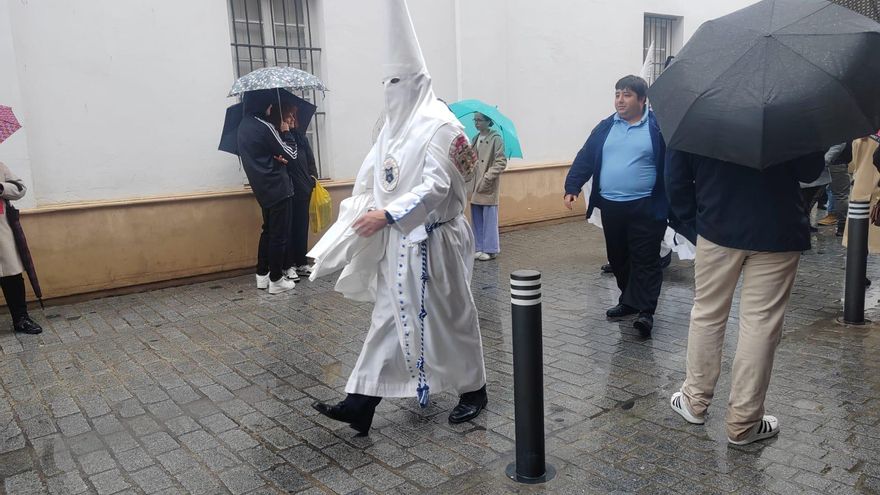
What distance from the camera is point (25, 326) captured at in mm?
5891

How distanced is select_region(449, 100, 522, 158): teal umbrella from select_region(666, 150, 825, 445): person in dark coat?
165 inches

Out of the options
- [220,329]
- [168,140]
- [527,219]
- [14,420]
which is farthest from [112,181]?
[527,219]

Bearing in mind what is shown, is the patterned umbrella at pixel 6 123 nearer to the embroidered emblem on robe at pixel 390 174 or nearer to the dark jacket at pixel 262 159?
the dark jacket at pixel 262 159

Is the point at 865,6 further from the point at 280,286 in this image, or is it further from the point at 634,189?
the point at 280,286

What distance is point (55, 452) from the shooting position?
3721mm

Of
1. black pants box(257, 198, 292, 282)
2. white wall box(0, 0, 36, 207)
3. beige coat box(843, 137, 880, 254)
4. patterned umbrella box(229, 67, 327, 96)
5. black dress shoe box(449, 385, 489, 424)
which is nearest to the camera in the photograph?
black dress shoe box(449, 385, 489, 424)

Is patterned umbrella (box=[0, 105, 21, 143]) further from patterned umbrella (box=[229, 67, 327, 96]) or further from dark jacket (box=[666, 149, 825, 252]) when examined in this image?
dark jacket (box=[666, 149, 825, 252])

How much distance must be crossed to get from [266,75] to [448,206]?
12.5ft

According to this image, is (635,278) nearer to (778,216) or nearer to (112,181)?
(778,216)

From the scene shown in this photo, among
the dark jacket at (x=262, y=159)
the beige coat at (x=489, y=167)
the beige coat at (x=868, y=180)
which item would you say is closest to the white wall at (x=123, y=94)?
the dark jacket at (x=262, y=159)

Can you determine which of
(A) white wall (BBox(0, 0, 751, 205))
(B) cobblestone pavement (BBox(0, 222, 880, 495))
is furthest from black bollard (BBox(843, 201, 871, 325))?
(A) white wall (BBox(0, 0, 751, 205))

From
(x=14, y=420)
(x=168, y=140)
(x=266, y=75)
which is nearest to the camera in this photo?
(x=14, y=420)

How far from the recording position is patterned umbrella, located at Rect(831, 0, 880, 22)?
3.33 metres

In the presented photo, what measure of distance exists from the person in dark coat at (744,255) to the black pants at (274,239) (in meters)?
4.42
